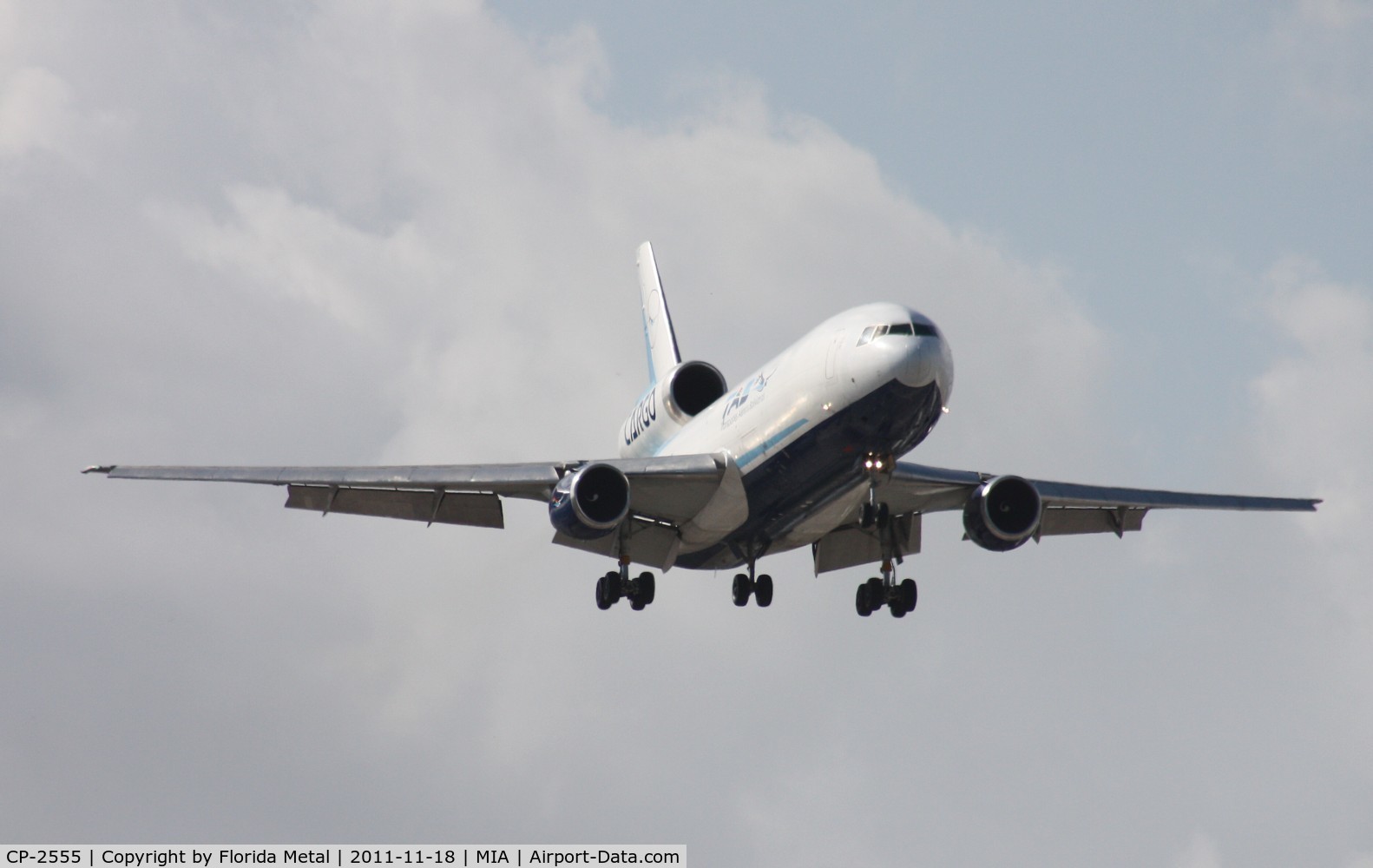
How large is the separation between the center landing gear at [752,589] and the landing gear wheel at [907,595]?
319 centimetres

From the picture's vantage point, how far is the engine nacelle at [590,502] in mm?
38750

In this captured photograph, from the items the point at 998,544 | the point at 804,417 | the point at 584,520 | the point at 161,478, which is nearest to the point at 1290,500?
the point at 998,544

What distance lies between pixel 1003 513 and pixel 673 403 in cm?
919

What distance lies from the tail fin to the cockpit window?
16405mm

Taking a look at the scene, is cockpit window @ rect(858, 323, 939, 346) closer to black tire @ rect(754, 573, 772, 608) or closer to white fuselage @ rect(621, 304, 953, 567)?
white fuselage @ rect(621, 304, 953, 567)

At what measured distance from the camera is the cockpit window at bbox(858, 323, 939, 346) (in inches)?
1411

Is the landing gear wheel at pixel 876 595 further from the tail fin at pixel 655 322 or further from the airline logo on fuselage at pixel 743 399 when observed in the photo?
the tail fin at pixel 655 322

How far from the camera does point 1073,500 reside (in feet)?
145

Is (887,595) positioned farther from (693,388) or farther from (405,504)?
(405,504)

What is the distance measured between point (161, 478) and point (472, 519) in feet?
23.8

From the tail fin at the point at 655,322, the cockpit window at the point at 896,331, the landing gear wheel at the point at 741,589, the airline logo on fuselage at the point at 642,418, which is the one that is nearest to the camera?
the cockpit window at the point at 896,331

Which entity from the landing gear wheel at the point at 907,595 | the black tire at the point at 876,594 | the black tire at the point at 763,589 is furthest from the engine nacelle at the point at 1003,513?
the black tire at the point at 763,589

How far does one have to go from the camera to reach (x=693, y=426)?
42.8 metres

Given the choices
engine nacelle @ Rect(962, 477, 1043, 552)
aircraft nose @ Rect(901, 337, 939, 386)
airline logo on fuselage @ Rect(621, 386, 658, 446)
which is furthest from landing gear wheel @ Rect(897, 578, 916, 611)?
aircraft nose @ Rect(901, 337, 939, 386)
